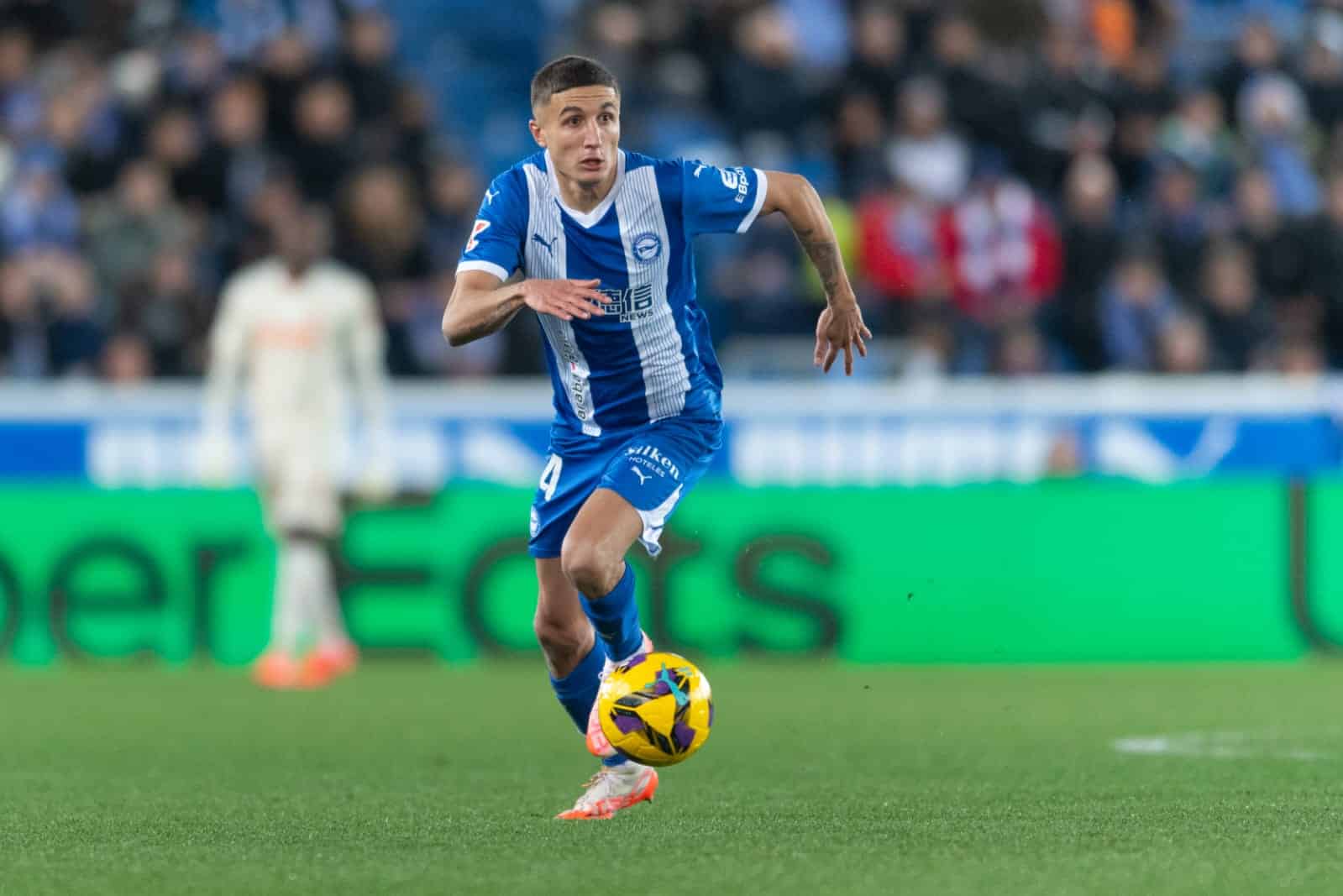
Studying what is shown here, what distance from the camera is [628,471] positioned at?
6633 mm

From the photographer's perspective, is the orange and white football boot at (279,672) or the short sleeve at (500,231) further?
the orange and white football boot at (279,672)

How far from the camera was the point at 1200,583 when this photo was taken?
1288 cm

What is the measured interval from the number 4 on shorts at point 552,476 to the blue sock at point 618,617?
35cm

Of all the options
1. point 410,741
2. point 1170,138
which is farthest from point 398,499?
point 1170,138

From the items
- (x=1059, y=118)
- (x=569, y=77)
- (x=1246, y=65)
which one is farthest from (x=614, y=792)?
(x=1246, y=65)

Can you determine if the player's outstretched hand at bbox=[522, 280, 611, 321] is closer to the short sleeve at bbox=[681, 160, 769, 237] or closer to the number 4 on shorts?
the short sleeve at bbox=[681, 160, 769, 237]

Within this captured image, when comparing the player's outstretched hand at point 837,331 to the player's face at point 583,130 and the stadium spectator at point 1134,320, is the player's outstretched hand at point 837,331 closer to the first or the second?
the player's face at point 583,130

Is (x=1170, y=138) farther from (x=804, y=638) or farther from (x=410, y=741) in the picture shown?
(x=410, y=741)

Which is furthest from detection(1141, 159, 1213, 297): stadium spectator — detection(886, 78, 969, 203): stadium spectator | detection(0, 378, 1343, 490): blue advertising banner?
detection(886, 78, 969, 203): stadium spectator

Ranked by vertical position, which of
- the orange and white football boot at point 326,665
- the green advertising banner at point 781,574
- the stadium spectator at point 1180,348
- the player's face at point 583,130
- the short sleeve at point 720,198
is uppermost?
the player's face at point 583,130

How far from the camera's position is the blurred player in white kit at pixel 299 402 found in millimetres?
12266

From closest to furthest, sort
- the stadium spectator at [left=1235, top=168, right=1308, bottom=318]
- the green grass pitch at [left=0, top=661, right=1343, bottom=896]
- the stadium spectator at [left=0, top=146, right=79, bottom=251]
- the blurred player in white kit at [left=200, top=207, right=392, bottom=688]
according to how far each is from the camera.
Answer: the green grass pitch at [left=0, top=661, right=1343, bottom=896] < the blurred player in white kit at [left=200, top=207, right=392, bottom=688] < the stadium spectator at [left=0, top=146, right=79, bottom=251] < the stadium spectator at [left=1235, top=168, right=1308, bottom=318]

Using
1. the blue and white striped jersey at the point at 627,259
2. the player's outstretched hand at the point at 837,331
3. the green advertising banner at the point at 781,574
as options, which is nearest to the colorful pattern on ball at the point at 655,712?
the blue and white striped jersey at the point at 627,259

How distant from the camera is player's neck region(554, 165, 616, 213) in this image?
6.64 metres
